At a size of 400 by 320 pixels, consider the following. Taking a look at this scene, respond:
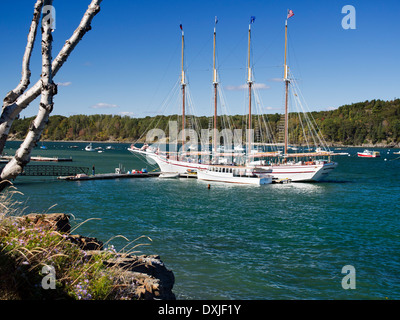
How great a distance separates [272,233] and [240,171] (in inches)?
1381

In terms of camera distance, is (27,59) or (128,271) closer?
(27,59)

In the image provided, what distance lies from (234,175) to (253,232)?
3450 cm

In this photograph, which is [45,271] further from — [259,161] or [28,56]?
[259,161]

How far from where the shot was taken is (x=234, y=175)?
6069 cm

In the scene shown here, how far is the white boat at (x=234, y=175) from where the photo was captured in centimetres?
5897

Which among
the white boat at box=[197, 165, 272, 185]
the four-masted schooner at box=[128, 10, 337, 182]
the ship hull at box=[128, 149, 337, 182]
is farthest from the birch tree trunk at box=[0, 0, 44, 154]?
the ship hull at box=[128, 149, 337, 182]

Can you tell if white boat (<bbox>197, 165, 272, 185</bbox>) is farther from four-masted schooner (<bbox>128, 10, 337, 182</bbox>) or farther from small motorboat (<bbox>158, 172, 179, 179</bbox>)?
small motorboat (<bbox>158, 172, 179, 179</bbox>)

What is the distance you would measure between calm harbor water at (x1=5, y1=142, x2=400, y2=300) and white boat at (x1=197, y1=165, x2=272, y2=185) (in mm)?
6281

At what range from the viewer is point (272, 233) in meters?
26.2

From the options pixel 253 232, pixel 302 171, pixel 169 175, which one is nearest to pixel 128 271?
pixel 253 232

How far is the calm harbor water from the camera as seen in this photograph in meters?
16.4

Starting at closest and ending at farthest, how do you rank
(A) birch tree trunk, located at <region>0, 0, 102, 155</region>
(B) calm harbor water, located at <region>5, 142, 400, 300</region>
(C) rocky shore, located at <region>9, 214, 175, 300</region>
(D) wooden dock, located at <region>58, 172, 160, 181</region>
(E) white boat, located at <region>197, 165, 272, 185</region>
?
(A) birch tree trunk, located at <region>0, 0, 102, 155</region>, (C) rocky shore, located at <region>9, 214, 175, 300</region>, (B) calm harbor water, located at <region>5, 142, 400, 300</region>, (D) wooden dock, located at <region>58, 172, 160, 181</region>, (E) white boat, located at <region>197, 165, 272, 185</region>
